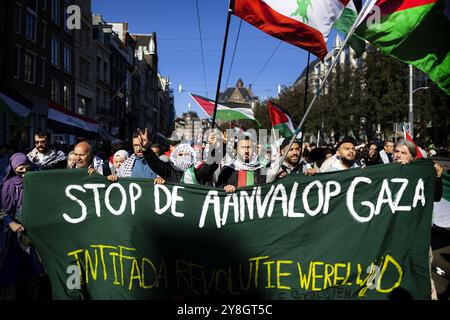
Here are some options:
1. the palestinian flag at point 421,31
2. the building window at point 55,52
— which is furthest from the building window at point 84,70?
the palestinian flag at point 421,31

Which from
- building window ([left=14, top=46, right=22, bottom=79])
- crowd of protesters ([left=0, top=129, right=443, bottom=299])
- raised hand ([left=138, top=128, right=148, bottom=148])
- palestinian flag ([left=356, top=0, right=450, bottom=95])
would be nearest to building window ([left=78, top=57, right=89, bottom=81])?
building window ([left=14, top=46, right=22, bottom=79])

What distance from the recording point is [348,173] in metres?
4.50

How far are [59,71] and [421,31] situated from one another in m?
32.7

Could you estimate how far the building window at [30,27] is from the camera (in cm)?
2798

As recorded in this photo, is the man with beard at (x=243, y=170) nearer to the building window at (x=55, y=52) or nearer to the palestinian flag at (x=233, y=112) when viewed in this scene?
the palestinian flag at (x=233, y=112)

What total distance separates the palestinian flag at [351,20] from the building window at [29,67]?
25.3 meters

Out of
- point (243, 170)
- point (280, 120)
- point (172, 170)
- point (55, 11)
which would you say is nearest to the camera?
point (243, 170)

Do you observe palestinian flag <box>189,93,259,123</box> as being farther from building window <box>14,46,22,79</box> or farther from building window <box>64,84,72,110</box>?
building window <box>64,84,72,110</box>

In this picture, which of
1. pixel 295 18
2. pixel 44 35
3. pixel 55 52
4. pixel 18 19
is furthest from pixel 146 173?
pixel 55 52

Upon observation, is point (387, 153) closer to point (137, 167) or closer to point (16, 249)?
point (137, 167)

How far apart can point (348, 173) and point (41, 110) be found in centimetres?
2909

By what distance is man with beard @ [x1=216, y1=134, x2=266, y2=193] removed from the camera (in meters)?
4.90

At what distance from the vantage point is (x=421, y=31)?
5301 mm
